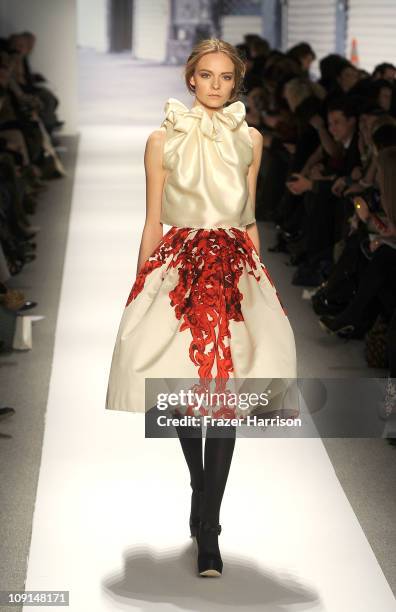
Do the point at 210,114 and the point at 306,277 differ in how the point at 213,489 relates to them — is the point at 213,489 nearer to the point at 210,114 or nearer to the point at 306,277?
the point at 210,114

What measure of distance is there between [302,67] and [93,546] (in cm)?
718

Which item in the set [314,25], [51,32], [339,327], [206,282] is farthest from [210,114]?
[314,25]

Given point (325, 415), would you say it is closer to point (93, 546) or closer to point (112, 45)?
point (93, 546)

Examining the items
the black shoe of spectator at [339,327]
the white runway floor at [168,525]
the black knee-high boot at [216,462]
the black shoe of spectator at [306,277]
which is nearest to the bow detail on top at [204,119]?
the black knee-high boot at [216,462]

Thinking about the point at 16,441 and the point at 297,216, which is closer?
the point at 16,441

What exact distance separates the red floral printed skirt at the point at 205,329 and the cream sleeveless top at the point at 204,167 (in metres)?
0.04

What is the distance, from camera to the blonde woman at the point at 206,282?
8.61 feet

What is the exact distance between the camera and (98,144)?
11766mm

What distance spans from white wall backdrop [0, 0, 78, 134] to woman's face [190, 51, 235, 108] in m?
9.26

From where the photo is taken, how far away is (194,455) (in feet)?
9.04

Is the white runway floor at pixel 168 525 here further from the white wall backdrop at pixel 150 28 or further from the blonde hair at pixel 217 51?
the white wall backdrop at pixel 150 28

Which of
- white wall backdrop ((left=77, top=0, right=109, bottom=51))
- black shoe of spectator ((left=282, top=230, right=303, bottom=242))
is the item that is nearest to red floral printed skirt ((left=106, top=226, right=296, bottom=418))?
black shoe of spectator ((left=282, top=230, right=303, bottom=242))

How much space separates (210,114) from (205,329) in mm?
465

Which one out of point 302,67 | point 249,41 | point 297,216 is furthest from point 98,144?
point 297,216
